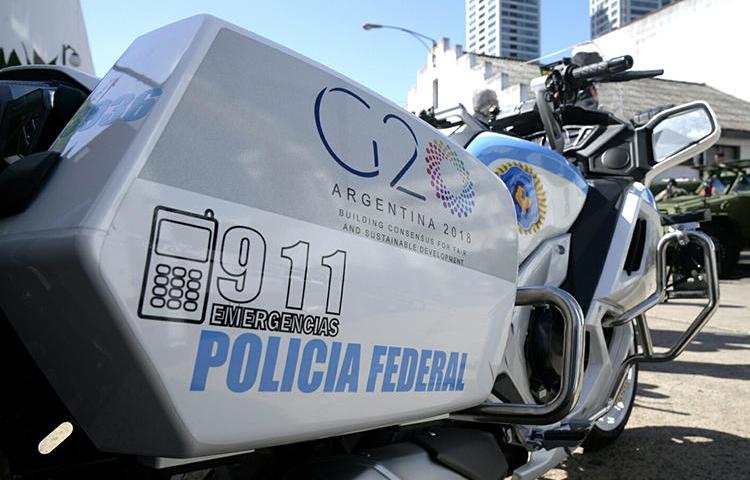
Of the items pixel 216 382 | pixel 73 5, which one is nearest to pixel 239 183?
pixel 216 382

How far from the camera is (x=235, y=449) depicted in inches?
33.9

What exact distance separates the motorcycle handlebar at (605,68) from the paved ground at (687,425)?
1519 millimetres

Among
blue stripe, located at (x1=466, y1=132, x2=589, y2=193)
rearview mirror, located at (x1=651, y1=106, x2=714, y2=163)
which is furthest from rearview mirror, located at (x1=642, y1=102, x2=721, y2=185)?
blue stripe, located at (x1=466, y1=132, x2=589, y2=193)

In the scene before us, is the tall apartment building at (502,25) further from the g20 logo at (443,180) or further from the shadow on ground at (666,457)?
the g20 logo at (443,180)

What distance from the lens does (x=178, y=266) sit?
785 mm

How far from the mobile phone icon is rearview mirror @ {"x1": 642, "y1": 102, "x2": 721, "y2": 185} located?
2.09 meters

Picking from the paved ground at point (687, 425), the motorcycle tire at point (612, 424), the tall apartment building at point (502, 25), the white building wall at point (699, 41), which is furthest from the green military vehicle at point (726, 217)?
the tall apartment building at point (502, 25)

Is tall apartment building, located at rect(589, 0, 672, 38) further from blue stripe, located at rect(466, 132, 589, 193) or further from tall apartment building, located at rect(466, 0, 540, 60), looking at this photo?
blue stripe, located at rect(466, 132, 589, 193)

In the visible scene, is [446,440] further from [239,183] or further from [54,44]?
[54,44]

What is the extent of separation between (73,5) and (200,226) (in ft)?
38.8

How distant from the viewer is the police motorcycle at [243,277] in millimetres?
777

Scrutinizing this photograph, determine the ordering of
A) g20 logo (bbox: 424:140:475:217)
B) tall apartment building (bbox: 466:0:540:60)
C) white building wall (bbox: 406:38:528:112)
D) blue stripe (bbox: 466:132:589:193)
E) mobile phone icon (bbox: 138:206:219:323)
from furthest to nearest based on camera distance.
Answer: tall apartment building (bbox: 466:0:540:60)
white building wall (bbox: 406:38:528:112)
blue stripe (bbox: 466:132:589:193)
g20 logo (bbox: 424:140:475:217)
mobile phone icon (bbox: 138:206:219:323)

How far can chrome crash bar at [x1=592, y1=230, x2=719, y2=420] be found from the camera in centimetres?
207

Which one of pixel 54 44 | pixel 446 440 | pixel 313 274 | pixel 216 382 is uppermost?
pixel 54 44
